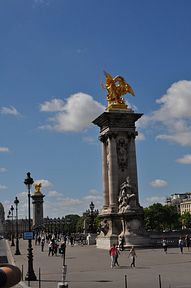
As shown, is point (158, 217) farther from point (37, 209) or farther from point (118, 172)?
point (118, 172)

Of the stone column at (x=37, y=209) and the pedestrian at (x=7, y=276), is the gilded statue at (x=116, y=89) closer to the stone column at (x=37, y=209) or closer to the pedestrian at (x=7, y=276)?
the pedestrian at (x=7, y=276)

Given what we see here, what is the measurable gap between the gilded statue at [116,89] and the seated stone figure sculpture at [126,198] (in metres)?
11.8

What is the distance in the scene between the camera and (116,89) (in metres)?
65.0

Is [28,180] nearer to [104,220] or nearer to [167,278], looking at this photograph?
[167,278]

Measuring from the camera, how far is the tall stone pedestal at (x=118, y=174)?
57156mm

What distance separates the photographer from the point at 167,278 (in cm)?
2281

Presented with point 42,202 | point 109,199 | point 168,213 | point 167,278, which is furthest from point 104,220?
point 42,202

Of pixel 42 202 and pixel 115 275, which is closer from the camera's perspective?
pixel 115 275

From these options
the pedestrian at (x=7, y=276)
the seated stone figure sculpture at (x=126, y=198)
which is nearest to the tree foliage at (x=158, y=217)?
the seated stone figure sculpture at (x=126, y=198)

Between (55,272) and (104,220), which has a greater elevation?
(104,220)

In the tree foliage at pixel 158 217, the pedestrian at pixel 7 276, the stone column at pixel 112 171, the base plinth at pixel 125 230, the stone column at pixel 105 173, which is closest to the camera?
the pedestrian at pixel 7 276

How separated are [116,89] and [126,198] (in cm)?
1626

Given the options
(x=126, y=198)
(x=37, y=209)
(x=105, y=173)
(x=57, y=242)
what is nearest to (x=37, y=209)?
(x=37, y=209)

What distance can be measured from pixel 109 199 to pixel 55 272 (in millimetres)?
32553
